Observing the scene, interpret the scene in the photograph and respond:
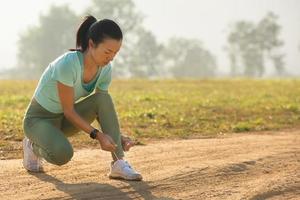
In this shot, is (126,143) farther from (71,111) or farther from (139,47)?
(139,47)

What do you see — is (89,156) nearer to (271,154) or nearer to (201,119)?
(271,154)

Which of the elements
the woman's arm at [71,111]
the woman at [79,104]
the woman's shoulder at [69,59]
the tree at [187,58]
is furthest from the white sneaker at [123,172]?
the tree at [187,58]

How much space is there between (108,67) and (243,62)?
11062 centimetres

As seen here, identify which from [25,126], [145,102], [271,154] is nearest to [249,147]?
[271,154]

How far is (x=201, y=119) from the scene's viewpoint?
37.6 feet

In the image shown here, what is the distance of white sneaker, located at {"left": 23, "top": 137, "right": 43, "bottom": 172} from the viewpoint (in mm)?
5684

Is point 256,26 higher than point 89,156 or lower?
higher

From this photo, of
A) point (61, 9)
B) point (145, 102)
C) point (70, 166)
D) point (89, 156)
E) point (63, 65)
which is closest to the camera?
point (63, 65)

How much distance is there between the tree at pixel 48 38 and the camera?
9412cm

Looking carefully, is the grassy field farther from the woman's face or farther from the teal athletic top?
the woman's face

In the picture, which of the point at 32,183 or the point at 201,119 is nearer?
the point at 32,183

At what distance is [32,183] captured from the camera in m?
5.21

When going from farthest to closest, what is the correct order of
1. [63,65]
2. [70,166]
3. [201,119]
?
[201,119], [70,166], [63,65]

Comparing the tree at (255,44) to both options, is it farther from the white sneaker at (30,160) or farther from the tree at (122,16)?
the white sneaker at (30,160)
